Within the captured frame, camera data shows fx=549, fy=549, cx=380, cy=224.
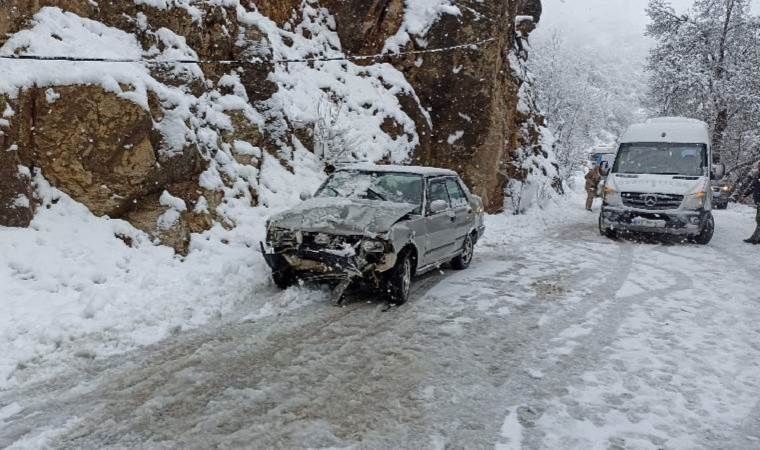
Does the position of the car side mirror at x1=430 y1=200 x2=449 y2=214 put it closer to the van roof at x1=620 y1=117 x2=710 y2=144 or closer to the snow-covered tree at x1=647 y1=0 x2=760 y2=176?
the van roof at x1=620 y1=117 x2=710 y2=144

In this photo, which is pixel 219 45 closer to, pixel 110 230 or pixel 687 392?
pixel 110 230

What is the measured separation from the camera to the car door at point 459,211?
326 inches

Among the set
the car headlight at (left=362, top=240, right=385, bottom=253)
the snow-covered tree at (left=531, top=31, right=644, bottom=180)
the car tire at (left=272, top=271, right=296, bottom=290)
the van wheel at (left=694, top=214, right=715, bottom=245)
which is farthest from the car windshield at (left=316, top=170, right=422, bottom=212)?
the snow-covered tree at (left=531, top=31, right=644, bottom=180)

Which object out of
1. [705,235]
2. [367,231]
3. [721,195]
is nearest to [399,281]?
[367,231]

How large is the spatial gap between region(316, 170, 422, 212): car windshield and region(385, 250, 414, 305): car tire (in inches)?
38.0

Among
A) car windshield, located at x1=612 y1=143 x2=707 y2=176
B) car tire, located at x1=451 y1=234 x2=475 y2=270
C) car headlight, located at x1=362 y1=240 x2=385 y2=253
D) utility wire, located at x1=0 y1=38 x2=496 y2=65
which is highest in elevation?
utility wire, located at x1=0 y1=38 x2=496 y2=65

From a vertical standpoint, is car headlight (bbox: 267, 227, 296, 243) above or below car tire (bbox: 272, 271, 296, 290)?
above

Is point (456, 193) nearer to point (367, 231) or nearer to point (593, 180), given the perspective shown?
point (367, 231)

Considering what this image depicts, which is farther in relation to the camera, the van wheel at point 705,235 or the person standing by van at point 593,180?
the person standing by van at point 593,180

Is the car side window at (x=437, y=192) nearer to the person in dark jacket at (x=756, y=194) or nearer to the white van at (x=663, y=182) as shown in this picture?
the white van at (x=663, y=182)

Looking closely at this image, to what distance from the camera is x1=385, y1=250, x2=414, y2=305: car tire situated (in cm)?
632

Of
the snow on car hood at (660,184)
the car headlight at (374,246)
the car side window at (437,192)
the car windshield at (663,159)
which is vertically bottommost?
the car headlight at (374,246)

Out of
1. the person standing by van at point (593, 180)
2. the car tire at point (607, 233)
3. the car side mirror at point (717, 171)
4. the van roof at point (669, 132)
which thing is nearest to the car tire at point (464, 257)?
the car tire at point (607, 233)

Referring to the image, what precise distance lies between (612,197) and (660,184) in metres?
1.04
